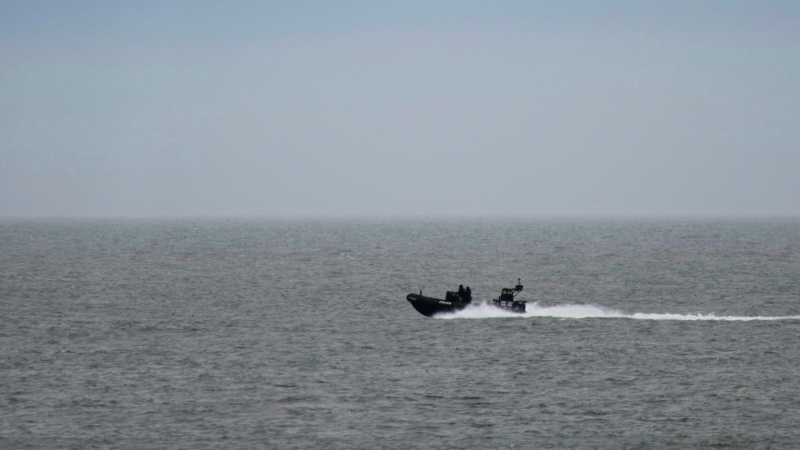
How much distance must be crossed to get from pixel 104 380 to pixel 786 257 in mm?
102948

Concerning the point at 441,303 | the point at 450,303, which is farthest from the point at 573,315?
the point at 441,303

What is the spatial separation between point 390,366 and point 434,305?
1604 centimetres

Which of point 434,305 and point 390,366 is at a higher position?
point 434,305

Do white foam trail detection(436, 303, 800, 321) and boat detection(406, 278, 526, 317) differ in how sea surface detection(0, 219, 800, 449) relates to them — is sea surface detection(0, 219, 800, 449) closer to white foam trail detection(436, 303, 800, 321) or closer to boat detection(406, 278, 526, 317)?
white foam trail detection(436, 303, 800, 321)

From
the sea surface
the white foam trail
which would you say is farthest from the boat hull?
the sea surface

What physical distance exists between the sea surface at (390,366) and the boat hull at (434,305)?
1.70 ft

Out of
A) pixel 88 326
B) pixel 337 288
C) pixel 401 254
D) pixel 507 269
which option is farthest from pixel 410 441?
pixel 401 254

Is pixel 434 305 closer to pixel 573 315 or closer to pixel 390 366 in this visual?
pixel 573 315

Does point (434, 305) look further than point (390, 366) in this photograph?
Yes

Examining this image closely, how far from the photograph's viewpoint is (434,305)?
198ft

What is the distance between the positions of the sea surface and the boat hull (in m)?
0.52

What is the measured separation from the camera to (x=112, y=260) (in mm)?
123188

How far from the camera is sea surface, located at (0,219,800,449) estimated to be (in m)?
33.4

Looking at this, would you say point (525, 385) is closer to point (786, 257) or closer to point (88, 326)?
point (88, 326)
